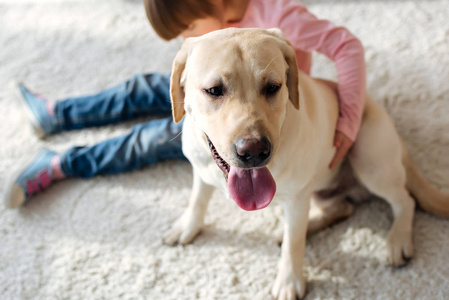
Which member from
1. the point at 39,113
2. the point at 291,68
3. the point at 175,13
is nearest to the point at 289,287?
the point at 291,68

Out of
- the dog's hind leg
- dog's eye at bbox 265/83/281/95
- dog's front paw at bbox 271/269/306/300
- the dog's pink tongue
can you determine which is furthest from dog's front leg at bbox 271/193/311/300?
dog's eye at bbox 265/83/281/95

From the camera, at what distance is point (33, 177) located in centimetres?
205

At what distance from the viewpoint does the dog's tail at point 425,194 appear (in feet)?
5.94

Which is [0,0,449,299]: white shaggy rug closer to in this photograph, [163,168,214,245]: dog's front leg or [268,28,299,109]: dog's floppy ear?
[163,168,214,245]: dog's front leg

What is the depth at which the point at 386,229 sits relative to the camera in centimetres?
186

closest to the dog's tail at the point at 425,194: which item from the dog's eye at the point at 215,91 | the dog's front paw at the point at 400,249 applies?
the dog's front paw at the point at 400,249

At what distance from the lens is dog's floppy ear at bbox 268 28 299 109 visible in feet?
4.28

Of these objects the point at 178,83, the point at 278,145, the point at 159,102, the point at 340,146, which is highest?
the point at 178,83

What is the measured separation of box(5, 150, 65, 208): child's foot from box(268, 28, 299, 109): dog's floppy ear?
4.13ft

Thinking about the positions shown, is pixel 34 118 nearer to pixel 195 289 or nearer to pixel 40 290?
pixel 40 290

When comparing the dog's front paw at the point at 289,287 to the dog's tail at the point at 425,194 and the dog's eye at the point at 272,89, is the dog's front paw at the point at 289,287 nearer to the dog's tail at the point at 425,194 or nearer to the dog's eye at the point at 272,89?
the dog's tail at the point at 425,194

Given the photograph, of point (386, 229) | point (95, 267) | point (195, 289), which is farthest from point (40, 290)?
point (386, 229)

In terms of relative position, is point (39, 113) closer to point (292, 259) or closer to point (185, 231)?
point (185, 231)

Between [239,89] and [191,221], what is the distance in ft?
2.58
